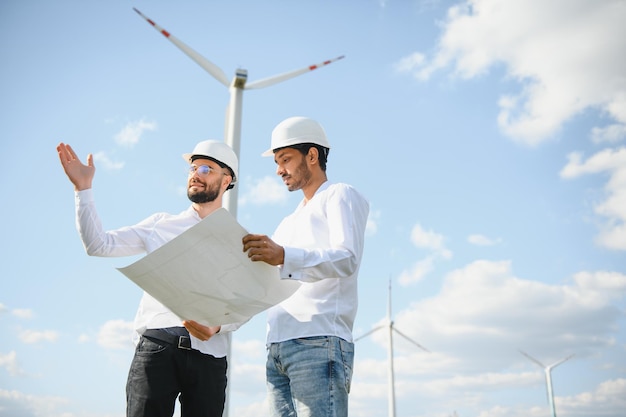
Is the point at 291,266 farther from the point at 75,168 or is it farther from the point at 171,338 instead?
the point at 75,168

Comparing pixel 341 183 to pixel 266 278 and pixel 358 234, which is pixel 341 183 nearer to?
pixel 358 234

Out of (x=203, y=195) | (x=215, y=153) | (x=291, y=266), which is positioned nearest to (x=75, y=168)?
(x=203, y=195)

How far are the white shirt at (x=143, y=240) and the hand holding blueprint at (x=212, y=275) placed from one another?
101cm

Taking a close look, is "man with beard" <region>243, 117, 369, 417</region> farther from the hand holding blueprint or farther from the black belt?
the black belt

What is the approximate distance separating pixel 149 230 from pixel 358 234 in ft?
7.87

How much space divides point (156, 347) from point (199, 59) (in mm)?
22523

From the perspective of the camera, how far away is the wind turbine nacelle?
25.6 meters

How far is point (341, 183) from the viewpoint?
500cm

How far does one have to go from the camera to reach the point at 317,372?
4383 millimetres

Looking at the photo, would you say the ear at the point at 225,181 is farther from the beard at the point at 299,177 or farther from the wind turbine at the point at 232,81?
the wind turbine at the point at 232,81

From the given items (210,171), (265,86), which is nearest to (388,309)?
(265,86)

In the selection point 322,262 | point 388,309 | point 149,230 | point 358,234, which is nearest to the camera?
point 322,262

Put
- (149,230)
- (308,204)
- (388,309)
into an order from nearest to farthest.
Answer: (308,204) → (149,230) → (388,309)

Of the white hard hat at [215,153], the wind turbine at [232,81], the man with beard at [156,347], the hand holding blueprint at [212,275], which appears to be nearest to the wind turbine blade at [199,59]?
the wind turbine at [232,81]
